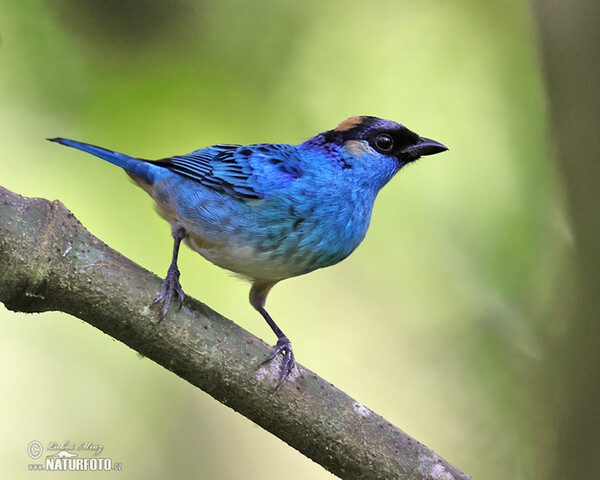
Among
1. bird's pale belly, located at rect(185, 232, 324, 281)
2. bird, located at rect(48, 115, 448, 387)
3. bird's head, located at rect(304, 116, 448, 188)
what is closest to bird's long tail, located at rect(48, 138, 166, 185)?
bird, located at rect(48, 115, 448, 387)

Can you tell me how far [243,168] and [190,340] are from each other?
3.96 ft

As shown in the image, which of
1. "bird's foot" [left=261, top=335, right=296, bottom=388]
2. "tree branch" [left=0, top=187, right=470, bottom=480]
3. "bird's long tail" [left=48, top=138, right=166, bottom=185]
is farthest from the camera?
"bird's long tail" [left=48, top=138, right=166, bottom=185]

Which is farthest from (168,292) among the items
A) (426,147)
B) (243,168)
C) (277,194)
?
(426,147)

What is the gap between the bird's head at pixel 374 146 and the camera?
3.63 metres

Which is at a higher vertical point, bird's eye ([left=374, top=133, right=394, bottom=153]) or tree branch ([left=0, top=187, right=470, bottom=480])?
bird's eye ([left=374, top=133, right=394, bottom=153])

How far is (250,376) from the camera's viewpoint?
2713 mm

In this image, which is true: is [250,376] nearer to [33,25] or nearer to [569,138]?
[569,138]

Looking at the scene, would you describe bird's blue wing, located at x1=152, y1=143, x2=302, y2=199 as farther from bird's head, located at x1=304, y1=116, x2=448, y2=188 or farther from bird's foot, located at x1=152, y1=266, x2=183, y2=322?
bird's foot, located at x1=152, y1=266, x2=183, y2=322

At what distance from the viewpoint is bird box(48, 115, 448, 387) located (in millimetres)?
3234

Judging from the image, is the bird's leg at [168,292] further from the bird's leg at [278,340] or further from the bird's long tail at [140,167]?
the bird's long tail at [140,167]

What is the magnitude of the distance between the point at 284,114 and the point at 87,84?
4.81ft

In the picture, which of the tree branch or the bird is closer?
the tree branch

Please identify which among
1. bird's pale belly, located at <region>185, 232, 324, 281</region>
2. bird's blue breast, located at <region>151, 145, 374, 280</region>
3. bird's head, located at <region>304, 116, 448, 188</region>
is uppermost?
bird's head, located at <region>304, 116, 448, 188</region>

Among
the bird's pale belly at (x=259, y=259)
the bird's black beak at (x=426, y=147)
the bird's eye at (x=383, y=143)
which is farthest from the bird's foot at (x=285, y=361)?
the bird's black beak at (x=426, y=147)
